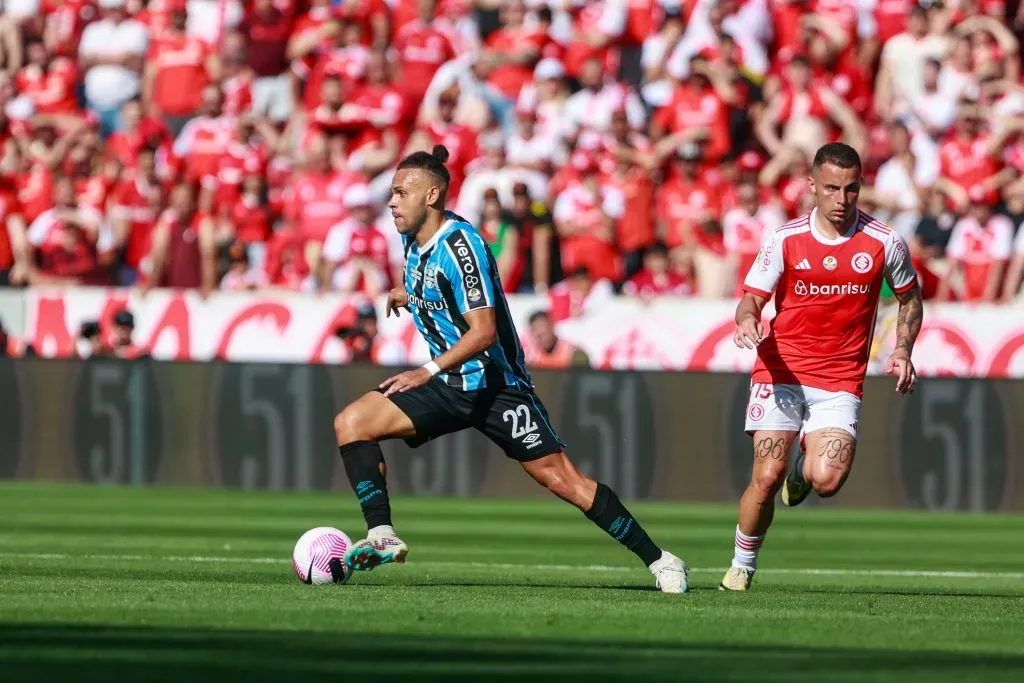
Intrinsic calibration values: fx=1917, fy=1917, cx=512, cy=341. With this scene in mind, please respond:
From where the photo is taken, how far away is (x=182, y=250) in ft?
72.7

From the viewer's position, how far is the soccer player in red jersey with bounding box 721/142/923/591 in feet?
34.9

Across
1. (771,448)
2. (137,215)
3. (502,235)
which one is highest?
(137,215)

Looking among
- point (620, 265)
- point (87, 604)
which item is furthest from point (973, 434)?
point (87, 604)

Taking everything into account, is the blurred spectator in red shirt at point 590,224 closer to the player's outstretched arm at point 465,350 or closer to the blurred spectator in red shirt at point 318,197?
the blurred spectator in red shirt at point 318,197

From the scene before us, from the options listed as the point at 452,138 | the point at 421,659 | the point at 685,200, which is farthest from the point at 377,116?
the point at 421,659

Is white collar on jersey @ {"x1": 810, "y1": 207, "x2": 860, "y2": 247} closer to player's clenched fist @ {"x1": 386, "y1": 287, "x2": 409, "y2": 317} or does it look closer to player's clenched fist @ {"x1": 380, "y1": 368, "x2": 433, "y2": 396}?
player's clenched fist @ {"x1": 386, "y1": 287, "x2": 409, "y2": 317}

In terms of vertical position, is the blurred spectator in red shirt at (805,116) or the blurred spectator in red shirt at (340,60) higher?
the blurred spectator in red shirt at (340,60)

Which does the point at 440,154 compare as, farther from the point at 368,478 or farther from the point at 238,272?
the point at 238,272

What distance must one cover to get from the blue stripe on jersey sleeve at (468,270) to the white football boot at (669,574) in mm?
1658

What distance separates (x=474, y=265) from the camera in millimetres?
10016

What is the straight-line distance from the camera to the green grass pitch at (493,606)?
6.71 m

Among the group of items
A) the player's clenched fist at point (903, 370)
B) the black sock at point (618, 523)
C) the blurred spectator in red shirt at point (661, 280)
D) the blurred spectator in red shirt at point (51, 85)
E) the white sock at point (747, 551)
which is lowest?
the white sock at point (747, 551)

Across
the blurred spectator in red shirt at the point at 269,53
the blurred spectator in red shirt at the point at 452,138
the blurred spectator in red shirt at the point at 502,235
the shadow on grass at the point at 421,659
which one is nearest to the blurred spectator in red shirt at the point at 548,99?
the blurred spectator in red shirt at the point at 452,138

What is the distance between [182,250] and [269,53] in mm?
3795
